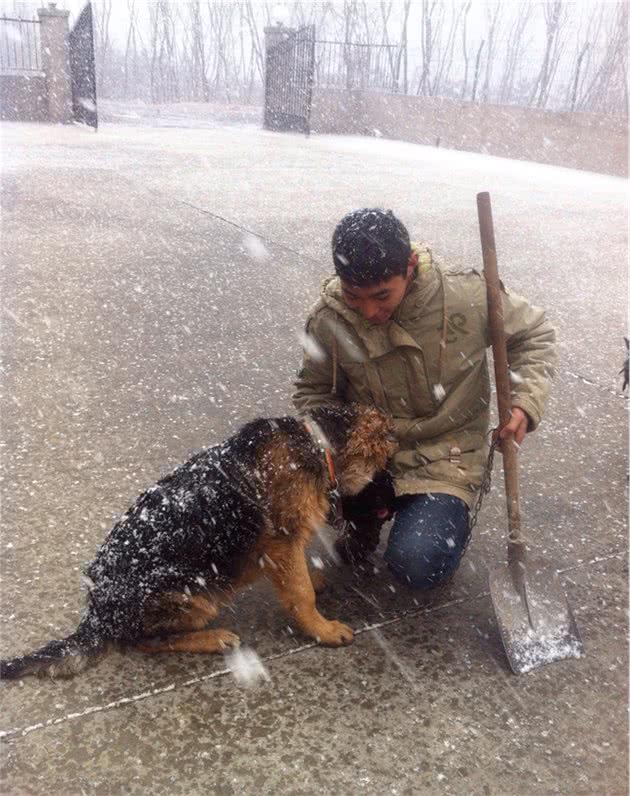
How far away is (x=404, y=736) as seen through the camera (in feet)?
7.48

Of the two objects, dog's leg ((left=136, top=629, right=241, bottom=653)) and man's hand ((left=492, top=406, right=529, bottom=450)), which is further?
man's hand ((left=492, top=406, right=529, bottom=450))

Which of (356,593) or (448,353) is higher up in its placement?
(448,353)

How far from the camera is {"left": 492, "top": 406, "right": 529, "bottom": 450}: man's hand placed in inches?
108

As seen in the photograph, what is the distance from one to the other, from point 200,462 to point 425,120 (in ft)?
76.1

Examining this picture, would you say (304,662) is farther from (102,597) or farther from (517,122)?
(517,122)

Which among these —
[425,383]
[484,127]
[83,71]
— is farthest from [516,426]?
[484,127]

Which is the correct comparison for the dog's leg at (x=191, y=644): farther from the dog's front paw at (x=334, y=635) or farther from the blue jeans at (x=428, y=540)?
the blue jeans at (x=428, y=540)

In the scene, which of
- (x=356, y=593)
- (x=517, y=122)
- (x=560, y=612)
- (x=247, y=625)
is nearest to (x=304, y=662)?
(x=247, y=625)

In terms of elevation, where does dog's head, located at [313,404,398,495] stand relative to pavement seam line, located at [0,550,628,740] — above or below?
above

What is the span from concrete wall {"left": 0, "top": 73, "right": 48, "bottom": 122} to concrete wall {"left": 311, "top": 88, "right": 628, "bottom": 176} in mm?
7925

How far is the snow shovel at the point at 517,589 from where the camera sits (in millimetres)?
2594

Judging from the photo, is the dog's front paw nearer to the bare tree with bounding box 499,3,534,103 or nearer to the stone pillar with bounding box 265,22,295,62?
the stone pillar with bounding box 265,22,295,62

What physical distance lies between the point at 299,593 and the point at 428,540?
Result: 510 mm

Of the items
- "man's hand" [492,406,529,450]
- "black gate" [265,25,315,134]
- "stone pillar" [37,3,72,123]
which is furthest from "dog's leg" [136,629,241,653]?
"stone pillar" [37,3,72,123]
